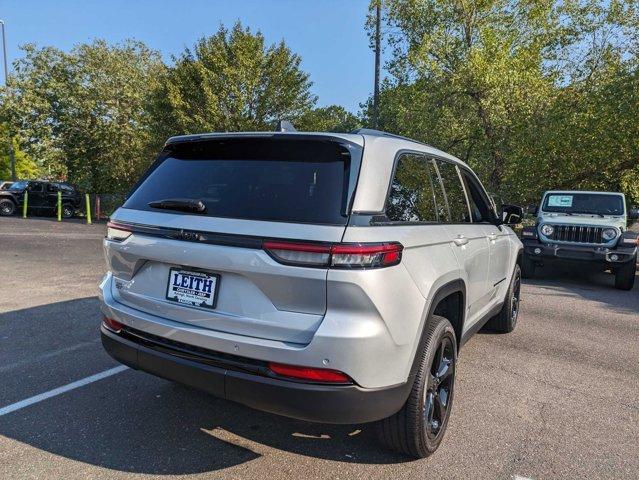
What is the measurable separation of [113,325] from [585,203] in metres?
9.69

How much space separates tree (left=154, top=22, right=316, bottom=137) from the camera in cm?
2145

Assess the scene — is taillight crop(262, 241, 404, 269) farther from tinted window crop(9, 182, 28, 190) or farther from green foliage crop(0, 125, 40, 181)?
green foliage crop(0, 125, 40, 181)

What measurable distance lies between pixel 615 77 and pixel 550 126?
2.39m

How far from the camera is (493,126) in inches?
607

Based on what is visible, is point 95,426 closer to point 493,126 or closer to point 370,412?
point 370,412

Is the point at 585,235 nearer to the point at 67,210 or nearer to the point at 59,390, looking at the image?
the point at 59,390

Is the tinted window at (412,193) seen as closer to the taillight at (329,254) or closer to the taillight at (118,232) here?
the taillight at (329,254)

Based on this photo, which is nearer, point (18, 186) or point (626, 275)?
point (626, 275)

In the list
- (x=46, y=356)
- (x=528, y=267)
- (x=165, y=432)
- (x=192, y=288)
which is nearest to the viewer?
(x=192, y=288)

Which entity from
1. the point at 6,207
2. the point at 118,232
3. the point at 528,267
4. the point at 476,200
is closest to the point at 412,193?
the point at 476,200

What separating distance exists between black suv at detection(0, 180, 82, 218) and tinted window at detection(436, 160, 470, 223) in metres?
24.4

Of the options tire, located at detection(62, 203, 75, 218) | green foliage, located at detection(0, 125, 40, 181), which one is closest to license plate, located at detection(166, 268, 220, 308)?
tire, located at detection(62, 203, 75, 218)

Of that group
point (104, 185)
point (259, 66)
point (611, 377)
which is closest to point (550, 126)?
point (611, 377)

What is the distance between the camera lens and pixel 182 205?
2.56 m
